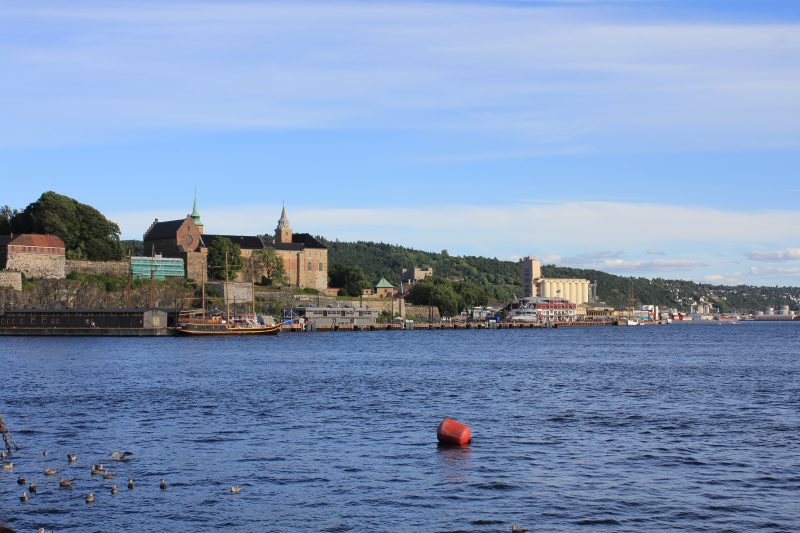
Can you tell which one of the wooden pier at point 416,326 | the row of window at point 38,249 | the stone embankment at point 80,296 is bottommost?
the wooden pier at point 416,326

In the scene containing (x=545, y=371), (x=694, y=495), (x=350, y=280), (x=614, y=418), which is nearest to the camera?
(x=694, y=495)

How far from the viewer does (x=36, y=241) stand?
120625 mm

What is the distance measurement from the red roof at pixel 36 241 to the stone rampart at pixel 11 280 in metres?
4.63

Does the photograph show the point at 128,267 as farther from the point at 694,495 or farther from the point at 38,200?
the point at 694,495

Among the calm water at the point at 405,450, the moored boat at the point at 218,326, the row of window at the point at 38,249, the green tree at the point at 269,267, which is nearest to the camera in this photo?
the calm water at the point at 405,450

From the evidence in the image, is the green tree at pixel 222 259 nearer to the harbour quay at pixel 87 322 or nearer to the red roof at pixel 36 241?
the red roof at pixel 36 241

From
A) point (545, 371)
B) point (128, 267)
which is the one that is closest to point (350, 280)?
point (128, 267)

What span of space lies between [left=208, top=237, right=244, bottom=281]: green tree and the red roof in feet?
90.4

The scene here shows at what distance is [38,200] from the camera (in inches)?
5167

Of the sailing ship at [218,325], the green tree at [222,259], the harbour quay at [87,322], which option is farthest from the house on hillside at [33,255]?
the green tree at [222,259]

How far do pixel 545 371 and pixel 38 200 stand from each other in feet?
300

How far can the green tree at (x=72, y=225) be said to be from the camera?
424 feet

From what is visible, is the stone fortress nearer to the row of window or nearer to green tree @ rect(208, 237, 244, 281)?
green tree @ rect(208, 237, 244, 281)

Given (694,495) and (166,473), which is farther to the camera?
(166,473)
